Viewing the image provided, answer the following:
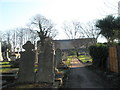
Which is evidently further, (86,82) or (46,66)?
(86,82)

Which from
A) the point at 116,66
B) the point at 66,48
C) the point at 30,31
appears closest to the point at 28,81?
the point at 116,66

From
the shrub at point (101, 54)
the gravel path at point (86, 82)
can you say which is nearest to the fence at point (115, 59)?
the gravel path at point (86, 82)

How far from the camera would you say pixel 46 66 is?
10.0 meters

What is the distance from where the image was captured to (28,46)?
10188 mm

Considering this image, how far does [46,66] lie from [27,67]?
4.03 feet

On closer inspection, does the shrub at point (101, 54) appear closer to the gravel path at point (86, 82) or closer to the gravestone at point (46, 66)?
the gravel path at point (86, 82)

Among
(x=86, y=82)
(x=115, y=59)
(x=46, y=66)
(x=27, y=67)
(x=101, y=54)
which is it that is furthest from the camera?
(x=101, y=54)

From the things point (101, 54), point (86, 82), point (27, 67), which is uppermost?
point (101, 54)

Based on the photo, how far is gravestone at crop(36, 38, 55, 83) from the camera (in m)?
9.81

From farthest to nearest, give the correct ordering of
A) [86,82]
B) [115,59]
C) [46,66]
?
[115,59] → [86,82] → [46,66]

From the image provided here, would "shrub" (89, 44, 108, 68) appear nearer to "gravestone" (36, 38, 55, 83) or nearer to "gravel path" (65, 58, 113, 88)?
"gravel path" (65, 58, 113, 88)

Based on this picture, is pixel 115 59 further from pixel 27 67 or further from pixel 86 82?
pixel 27 67

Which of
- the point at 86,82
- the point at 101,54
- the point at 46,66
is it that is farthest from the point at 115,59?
the point at 46,66

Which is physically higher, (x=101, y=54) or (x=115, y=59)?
(x=101, y=54)
